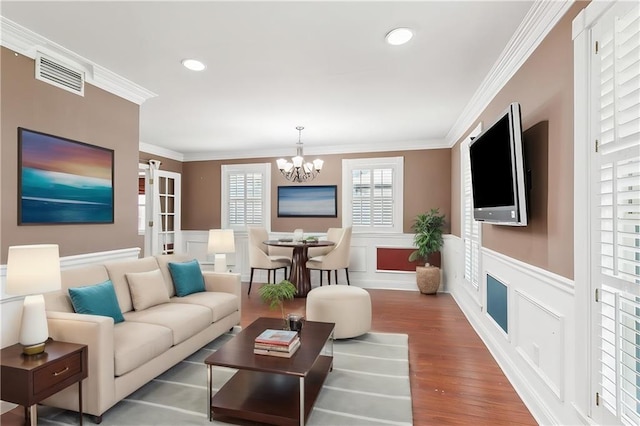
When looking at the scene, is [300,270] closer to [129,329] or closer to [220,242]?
[220,242]

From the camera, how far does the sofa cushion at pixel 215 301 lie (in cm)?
329

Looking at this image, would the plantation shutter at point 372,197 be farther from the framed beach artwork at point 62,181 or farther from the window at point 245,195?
the framed beach artwork at point 62,181

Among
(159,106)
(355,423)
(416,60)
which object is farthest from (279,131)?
(355,423)

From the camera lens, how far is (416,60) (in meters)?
2.80

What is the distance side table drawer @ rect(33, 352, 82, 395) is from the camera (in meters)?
1.85

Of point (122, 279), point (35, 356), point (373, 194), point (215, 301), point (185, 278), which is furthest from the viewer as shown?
point (373, 194)

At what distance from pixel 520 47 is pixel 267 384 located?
3.00m

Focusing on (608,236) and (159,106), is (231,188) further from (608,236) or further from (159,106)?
(608,236)

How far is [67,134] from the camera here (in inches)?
114

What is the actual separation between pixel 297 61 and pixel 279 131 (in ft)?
7.92

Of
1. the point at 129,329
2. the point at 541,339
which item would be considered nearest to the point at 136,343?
the point at 129,329

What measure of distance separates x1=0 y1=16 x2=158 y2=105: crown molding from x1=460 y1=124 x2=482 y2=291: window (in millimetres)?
3584

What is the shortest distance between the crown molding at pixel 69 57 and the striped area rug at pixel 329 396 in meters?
2.56

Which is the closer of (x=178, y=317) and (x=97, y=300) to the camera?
(x=97, y=300)
